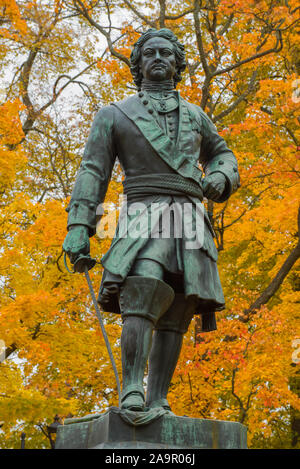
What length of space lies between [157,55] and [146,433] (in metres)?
2.50

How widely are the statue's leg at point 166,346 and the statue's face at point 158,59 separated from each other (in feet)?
5.03

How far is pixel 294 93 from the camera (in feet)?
39.5

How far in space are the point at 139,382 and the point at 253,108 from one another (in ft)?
32.3

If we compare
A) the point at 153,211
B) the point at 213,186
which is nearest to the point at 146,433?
the point at 153,211

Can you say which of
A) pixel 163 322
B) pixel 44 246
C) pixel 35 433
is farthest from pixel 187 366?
pixel 35 433

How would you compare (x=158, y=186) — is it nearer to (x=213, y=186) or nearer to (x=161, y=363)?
(x=213, y=186)

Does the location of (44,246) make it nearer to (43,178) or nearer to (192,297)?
(43,178)

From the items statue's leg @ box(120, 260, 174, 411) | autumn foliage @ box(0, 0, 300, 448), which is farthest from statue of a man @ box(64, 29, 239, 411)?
autumn foliage @ box(0, 0, 300, 448)

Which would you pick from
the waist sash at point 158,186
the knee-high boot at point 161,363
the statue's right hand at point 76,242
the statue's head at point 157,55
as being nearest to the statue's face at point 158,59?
the statue's head at point 157,55

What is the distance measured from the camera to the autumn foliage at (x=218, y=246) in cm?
1066

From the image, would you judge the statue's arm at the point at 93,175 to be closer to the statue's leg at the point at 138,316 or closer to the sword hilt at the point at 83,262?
the sword hilt at the point at 83,262

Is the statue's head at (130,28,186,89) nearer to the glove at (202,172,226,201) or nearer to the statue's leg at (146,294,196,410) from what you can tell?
the glove at (202,172,226,201)

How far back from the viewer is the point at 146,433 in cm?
352

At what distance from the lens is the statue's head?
459cm
